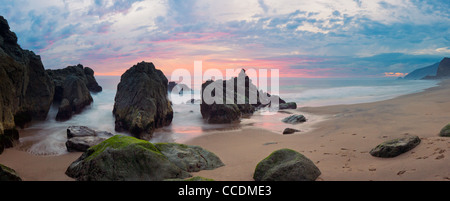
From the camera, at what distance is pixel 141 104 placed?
13.4 metres

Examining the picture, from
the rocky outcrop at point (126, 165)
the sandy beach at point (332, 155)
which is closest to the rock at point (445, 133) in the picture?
the sandy beach at point (332, 155)

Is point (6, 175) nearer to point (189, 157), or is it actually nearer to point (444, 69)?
point (189, 157)

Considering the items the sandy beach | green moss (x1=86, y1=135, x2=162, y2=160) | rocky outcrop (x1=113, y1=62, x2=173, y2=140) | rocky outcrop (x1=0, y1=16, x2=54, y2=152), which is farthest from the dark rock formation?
green moss (x1=86, y1=135, x2=162, y2=160)

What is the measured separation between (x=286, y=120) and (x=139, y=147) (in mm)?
11634

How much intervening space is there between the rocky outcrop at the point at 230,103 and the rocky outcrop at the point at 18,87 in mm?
9568

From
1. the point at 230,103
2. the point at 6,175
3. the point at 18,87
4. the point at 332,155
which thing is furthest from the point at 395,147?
the point at 18,87

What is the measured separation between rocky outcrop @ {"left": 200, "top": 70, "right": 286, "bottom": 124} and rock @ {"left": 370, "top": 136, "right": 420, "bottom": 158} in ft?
35.3

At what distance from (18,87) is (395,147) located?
13.9m

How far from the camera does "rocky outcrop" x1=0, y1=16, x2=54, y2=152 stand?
30.0 feet

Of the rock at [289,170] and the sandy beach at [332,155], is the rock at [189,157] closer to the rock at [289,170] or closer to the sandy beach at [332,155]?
the sandy beach at [332,155]

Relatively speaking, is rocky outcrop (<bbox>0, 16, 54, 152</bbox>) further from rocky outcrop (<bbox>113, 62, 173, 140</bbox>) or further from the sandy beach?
rocky outcrop (<bbox>113, 62, 173, 140</bbox>)

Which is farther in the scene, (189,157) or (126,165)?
(189,157)

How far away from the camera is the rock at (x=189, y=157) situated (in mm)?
6414
